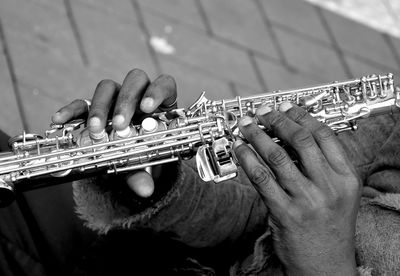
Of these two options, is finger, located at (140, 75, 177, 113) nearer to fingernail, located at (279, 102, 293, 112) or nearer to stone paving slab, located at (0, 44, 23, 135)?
fingernail, located at (279, 102, 293, 112)

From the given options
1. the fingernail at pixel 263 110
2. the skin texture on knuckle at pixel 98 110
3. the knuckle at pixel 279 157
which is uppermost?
the skin texture on knuckle at pixel 98 110

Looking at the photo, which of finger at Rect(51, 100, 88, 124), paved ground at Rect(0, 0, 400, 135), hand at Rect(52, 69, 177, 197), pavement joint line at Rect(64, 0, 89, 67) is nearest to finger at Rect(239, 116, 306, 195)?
hand at Rect(52, 69, 177, 197)

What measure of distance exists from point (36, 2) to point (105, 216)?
1.46 meters

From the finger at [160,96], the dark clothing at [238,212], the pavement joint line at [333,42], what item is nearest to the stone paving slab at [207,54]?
the pavement joint line at [333,42]

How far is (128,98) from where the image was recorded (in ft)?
4.03

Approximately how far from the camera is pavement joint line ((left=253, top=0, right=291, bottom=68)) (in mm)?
2612

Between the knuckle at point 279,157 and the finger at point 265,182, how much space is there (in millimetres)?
24

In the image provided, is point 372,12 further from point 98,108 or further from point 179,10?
point 98,108

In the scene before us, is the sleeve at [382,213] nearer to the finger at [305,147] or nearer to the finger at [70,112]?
the finger at [305,147]

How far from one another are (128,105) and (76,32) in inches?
54.8

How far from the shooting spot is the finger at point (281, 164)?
1.05m

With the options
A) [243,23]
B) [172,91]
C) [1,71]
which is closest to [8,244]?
[172,91]

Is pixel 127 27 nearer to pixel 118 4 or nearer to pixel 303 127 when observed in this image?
pixel 118 4

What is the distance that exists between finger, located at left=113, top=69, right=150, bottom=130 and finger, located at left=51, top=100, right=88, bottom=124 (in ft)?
0.34
